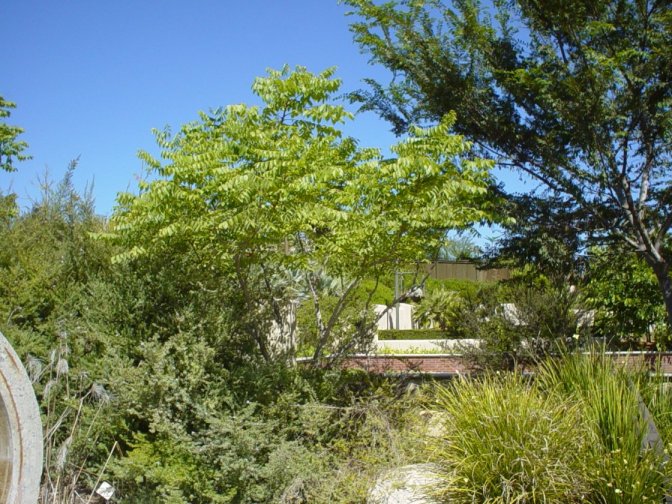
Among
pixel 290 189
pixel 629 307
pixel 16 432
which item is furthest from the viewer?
pixel 629 307

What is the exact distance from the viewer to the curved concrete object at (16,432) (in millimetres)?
4469

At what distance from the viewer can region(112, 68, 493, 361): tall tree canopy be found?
6.69 meters

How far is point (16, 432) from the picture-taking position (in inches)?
178

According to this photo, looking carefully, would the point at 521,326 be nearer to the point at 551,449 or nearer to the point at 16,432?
the point at 551,449

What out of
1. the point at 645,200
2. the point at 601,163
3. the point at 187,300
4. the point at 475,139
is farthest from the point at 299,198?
the point at 645,200

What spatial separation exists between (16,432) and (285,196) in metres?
3.30

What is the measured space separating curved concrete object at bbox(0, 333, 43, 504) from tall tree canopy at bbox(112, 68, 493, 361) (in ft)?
7.33

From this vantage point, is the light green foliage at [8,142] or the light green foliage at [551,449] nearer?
the light green foliage at [551,449]

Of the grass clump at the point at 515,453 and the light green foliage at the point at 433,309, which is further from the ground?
the light green foliage at the point at 433,309

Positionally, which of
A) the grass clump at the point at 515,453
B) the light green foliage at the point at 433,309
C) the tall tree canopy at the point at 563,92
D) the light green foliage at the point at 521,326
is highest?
the tall tree canopy at the point at 563,92

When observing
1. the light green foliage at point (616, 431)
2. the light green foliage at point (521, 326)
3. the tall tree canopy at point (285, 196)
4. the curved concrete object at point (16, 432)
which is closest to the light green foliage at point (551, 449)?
the light green foliage at point (616, 431)

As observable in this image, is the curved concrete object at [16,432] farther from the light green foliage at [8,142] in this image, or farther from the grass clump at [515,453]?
the light green foliage at [8,142]

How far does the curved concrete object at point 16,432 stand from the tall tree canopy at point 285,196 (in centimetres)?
223

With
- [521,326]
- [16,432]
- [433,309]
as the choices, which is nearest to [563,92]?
[521,326]
